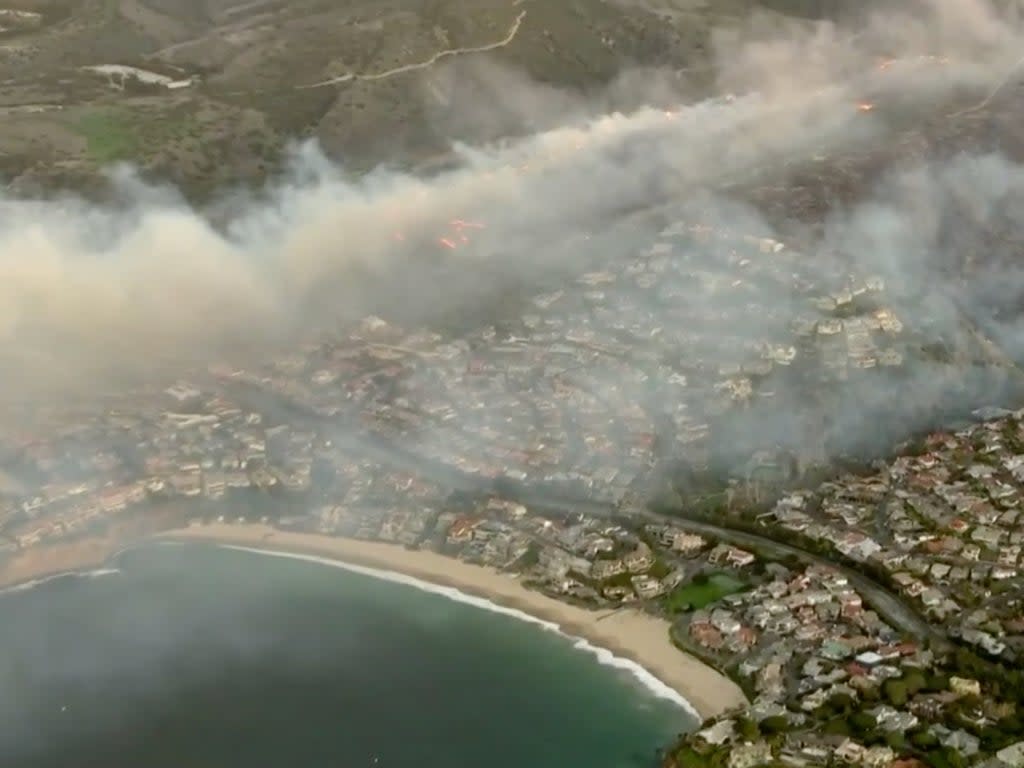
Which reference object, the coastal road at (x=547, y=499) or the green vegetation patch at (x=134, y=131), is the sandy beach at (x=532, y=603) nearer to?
the coastal road at (x=547, y=499)

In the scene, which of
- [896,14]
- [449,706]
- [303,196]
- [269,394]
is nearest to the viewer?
[449,706]

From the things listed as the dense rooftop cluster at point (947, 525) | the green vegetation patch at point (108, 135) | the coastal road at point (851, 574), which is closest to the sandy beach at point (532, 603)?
the coastal road at point (851, 574)

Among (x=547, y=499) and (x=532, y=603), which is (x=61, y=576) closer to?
(x=532, y=603)

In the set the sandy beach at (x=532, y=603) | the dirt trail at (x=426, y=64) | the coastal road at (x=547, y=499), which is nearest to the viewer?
the sandy beach at (x=532, y=603)

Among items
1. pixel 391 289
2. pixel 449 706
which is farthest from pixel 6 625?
pixel 391 289

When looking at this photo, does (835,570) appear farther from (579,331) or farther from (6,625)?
(6,625)

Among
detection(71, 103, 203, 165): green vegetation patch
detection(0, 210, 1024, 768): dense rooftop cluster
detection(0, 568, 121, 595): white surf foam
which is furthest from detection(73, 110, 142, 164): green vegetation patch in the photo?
detection(0, 568, 121, 595): white surf foam

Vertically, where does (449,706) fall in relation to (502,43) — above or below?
below
